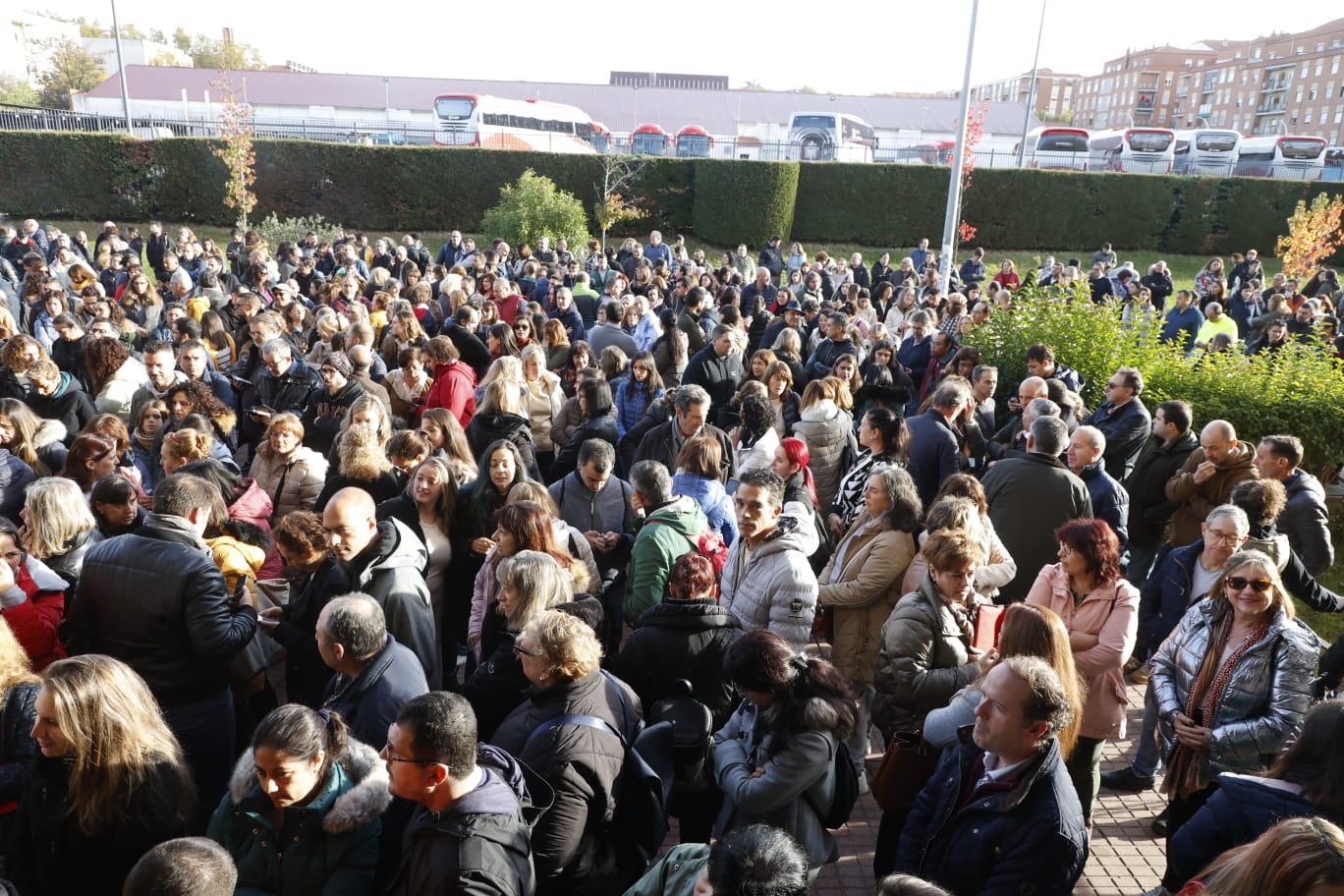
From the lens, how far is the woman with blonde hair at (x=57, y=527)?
160 inches

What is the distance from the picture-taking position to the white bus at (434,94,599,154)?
34250 millimetres

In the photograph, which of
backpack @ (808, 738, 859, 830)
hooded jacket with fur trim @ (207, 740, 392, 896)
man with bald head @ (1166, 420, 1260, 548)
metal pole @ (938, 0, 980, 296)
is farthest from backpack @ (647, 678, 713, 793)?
metal pole @ (938, 0, 980, 296)

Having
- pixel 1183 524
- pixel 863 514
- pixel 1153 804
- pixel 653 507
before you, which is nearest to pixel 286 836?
pixel 653 507

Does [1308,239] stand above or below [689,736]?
above

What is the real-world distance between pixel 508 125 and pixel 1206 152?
2999 centimetres

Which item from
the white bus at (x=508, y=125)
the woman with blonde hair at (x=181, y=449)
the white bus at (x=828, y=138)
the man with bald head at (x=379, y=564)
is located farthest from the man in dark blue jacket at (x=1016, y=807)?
the white bus at (x=828, y=138)

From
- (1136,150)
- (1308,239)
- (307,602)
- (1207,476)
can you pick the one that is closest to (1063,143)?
(1136,150)

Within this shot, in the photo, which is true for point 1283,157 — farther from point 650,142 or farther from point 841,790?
point 841,790

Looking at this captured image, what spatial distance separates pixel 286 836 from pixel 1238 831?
2.84 m

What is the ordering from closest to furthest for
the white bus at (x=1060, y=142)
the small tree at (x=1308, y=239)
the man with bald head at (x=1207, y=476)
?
1. the man with bald head at (x=1207, y=476)
2. the small tree at (x=1308, y=239)
3. the white bus at (x=1060, y=142)

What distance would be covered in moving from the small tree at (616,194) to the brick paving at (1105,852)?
23.9 meters

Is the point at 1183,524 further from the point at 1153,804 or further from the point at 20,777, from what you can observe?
the point at 20,777

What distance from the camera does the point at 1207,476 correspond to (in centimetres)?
595

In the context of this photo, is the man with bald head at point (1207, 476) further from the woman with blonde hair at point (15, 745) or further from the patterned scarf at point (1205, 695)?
the woman with blonde hair at point (15, 745)
